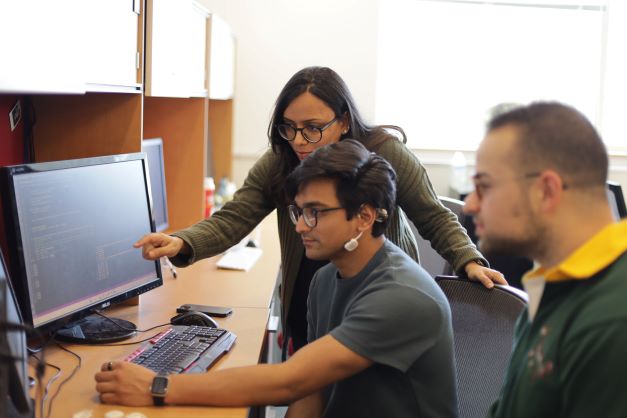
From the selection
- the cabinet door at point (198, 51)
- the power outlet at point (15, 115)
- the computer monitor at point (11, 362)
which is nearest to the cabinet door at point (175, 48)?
the cabinet door at point (198, 51)

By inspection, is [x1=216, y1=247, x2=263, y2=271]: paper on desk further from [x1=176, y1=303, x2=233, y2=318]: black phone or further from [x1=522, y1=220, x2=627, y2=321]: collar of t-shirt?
[x1=522, y1=220, x2=627, y2=321]: collar of t-shirt

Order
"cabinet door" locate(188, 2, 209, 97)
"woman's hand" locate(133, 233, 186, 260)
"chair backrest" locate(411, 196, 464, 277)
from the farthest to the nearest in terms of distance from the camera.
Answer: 1. "cabinet door" locate(188, 2, 209, 97)
2. "chair backrest" locate(411, 196, 464, 277)
3. "woman's hand" locate(133, 233, 186, 260)

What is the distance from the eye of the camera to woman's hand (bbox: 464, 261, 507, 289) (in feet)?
5.55

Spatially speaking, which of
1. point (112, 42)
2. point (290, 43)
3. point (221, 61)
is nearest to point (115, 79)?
point (112, 42)

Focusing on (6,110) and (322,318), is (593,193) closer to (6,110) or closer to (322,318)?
(322,318)

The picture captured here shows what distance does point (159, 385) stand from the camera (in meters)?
1.40

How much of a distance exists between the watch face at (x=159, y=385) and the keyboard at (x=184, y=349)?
12 centimetres

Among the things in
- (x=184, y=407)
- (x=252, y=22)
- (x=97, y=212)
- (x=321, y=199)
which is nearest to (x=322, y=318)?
(x=321, y=199)

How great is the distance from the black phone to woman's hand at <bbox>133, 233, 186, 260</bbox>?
0.25 metres

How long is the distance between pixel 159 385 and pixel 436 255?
1277 millimetres

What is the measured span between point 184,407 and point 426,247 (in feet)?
4.39

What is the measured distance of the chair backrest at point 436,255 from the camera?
2395mm

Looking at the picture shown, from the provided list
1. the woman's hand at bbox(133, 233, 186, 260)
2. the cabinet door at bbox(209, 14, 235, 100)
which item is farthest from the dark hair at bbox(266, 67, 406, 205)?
the cabinet door at bbox(209, 14, 235, 100)

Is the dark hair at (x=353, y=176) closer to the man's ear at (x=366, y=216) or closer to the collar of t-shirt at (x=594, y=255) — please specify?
the man's ear at (x=366, y=216)
